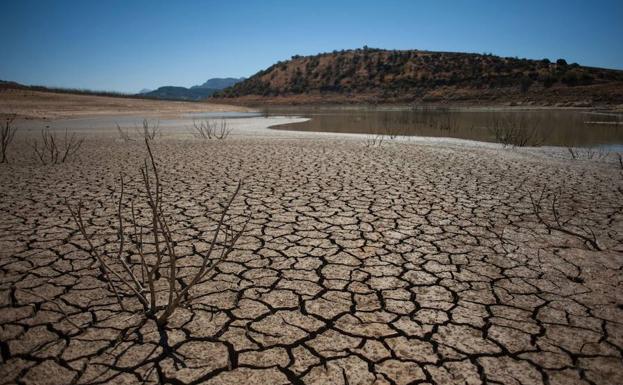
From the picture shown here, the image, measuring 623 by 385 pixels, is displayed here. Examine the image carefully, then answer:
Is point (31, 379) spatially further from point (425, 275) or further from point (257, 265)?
point (425, 275)

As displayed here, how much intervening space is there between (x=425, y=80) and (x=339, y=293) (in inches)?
1856

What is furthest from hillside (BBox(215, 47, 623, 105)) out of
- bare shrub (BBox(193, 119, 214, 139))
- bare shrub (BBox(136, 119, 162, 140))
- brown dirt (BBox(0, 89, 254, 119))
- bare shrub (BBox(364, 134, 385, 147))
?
bare shrub (BBox(136, 119, 162, 140))

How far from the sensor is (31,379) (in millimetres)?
1778

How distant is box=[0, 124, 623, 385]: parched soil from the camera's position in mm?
1900

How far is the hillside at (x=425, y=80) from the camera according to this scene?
36.2 m

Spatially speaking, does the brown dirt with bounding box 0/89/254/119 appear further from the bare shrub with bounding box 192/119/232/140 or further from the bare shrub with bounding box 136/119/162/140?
the bare shrub with bounding box 192/119/232/140

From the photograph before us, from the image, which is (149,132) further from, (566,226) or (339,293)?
(566,226)

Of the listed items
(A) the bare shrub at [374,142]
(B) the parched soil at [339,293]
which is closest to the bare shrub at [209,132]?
(A) the bare shrub at [374,142]

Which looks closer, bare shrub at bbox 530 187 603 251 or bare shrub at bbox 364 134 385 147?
bare shrub at bbox 530 187 603 251

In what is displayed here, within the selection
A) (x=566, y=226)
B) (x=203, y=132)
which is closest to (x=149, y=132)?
(x=203, y=132)

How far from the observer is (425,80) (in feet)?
148

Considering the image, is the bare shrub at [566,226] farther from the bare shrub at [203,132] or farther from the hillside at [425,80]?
the hillside at [425,80]

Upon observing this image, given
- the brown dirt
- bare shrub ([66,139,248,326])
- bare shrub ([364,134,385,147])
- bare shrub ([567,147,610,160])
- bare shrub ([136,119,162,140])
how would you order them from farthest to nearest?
the brown dirt, bare shrub ([364,134,385,147]), bare shrub ([136,119,162,140]), bare shrub ([567,147,610,160]), bare shrub ([66,139,248,326])

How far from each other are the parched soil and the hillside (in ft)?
119
